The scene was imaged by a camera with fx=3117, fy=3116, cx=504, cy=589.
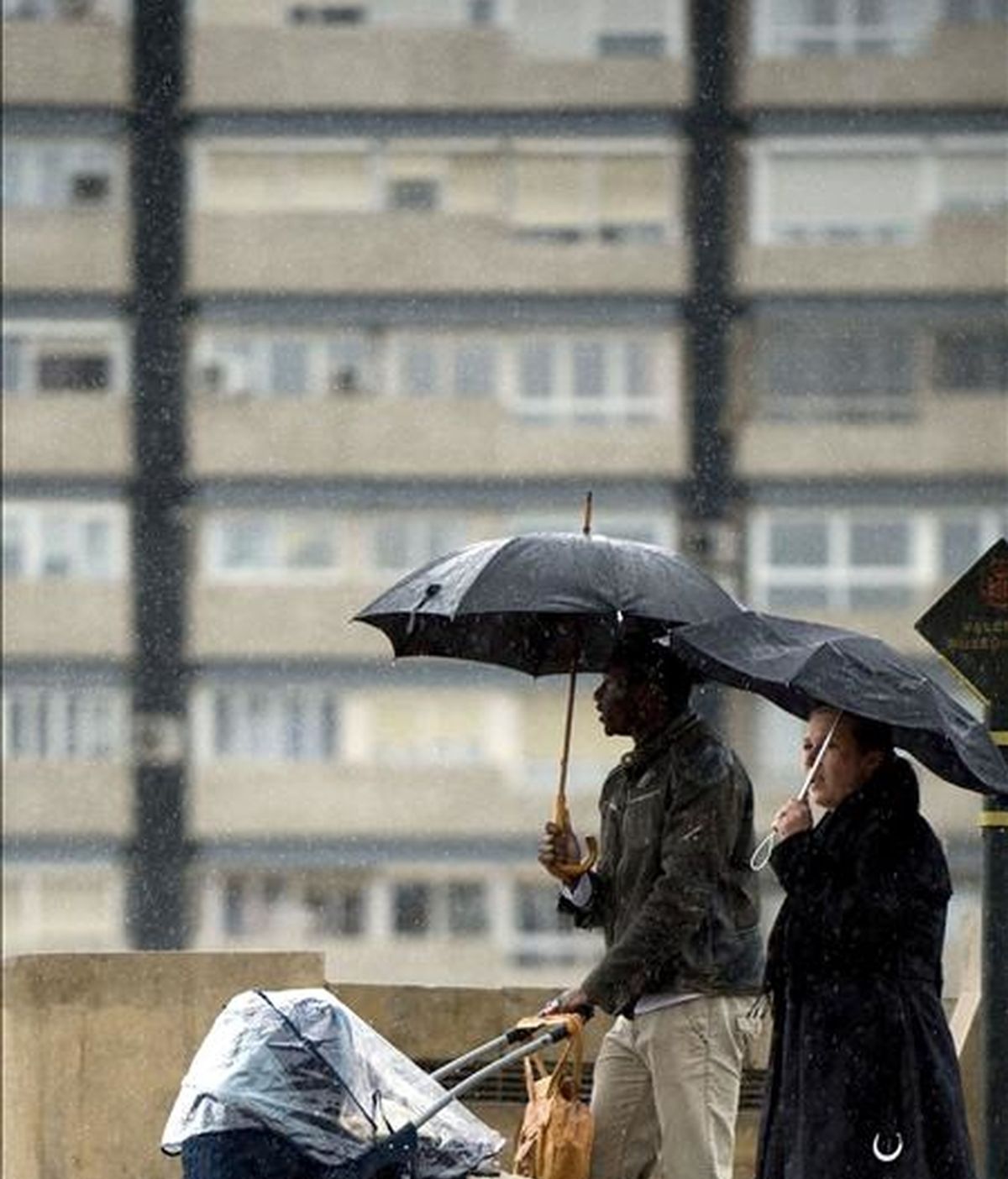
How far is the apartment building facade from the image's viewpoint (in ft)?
102

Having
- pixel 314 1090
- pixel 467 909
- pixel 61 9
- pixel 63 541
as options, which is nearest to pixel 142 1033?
pixel 314 1090

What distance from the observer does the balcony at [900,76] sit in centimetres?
3412

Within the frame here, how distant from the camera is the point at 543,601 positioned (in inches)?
170

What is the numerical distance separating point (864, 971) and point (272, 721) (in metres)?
28.8

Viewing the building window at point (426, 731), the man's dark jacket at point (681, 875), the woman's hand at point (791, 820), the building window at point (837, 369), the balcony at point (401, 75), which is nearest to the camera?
the woman's hand at point (791, 820)

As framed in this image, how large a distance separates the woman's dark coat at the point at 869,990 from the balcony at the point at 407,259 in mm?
28736

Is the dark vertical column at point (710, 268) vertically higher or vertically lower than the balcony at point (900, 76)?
lower

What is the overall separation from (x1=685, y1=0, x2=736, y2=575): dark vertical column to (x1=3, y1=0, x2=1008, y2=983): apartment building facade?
65mm

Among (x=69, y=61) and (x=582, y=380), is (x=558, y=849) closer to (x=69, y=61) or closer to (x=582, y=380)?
(x=582, y=380)

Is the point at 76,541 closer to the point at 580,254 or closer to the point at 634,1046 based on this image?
the point at 580,254

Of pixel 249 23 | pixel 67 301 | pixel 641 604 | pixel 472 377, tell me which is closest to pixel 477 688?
pixel 472 377

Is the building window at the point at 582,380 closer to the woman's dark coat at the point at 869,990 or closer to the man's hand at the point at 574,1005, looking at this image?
the man's hand at the point at 574,1005

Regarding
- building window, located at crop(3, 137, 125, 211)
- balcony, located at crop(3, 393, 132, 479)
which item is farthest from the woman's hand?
building window, located at crop(3, 137, 125, 211)

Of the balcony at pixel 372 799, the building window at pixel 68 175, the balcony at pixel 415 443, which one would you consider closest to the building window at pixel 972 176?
the balcony at pixel 415 443
